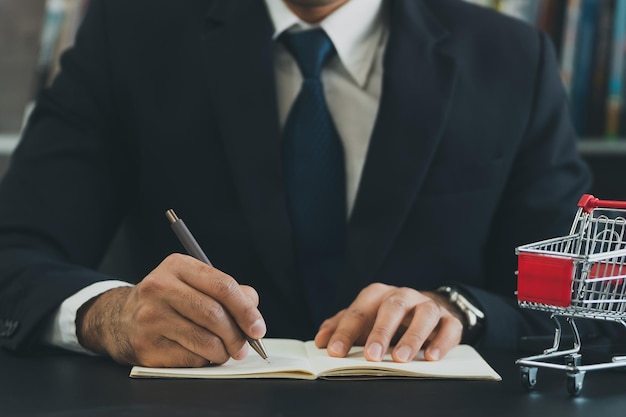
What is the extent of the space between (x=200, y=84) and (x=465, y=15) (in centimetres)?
49

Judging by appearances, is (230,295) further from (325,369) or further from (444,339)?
(444,339)

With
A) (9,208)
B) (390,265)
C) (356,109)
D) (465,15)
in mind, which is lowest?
Answer: (390,265)

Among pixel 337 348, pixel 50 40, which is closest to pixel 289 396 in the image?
pixel 337 348

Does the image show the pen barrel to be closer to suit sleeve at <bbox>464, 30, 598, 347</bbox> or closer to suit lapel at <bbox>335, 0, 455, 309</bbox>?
suit lapel at <bbox>335, 0, 455, 309</bbox>

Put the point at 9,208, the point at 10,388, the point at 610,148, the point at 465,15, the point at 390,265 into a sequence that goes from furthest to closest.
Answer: the point at 610,148, the point at 465,15, the point at 390,265, the point at 9,208, the point at 10,388

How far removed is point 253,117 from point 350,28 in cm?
23

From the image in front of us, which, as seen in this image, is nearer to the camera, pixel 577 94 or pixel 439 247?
pixel 439 247

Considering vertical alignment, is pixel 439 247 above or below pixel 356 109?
below

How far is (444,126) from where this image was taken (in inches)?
62.4

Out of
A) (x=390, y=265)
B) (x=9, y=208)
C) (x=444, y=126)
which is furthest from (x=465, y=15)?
(x=9, y=208)

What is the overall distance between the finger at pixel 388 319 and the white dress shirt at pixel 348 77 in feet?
1.26

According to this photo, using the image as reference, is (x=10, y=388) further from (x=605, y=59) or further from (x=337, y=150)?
(x=605, y=59)

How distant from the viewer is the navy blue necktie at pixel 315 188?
5.04 ft

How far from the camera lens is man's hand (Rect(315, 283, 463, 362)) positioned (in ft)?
3.65
